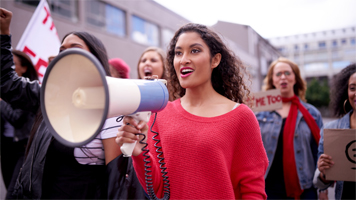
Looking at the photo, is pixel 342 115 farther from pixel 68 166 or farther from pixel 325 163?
pixel 68 166

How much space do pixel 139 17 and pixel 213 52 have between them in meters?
13.0

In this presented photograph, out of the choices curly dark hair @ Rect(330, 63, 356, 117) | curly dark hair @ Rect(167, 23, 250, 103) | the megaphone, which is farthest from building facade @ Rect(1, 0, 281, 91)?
the megaphone

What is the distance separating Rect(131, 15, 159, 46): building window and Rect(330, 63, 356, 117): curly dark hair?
1208 centimetres

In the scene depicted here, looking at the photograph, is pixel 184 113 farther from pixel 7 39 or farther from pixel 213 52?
pixel 7 39

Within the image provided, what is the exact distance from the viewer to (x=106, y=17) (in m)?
11.7

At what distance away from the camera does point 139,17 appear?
13602 millimetres

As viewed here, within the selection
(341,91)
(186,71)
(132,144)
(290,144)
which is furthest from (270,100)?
(132,144)

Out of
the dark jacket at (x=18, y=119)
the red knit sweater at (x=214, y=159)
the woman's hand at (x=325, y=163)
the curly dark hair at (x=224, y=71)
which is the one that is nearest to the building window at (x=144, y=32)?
the dark jacket at (x=18, y=119)

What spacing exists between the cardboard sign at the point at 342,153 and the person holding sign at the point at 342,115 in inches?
→ 1.9

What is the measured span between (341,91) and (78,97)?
255 cm

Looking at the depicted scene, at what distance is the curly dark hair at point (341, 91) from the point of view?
2.36 m

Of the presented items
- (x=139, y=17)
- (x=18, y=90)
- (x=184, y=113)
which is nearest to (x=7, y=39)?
(x=18, y=90)

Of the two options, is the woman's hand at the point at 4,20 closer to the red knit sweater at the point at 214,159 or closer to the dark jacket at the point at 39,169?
the dark jacket at the point at 39,169

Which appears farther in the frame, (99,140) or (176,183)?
(99,140)
